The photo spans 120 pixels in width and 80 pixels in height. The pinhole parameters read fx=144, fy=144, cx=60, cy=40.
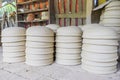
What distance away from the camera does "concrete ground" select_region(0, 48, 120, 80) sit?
3.34 ft

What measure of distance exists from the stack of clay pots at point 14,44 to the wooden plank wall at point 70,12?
55.3 inches

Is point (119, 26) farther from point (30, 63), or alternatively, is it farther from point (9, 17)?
point (9, 17)

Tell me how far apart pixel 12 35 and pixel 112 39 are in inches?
35.1

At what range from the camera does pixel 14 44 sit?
4.52 feet

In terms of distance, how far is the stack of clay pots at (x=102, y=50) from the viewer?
3.48 ft

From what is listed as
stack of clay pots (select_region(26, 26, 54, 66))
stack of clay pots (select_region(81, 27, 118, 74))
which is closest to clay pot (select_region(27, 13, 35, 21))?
stack of clay pots (select_region(26, 26, 54, 66))

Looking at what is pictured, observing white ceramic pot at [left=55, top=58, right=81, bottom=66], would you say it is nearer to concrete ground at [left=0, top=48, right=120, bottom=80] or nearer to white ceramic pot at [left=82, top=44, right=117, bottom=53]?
concrete ground at [left=0, top=48, right=120, bottom=80]

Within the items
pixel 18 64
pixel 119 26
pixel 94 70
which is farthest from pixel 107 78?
pixel 18 64

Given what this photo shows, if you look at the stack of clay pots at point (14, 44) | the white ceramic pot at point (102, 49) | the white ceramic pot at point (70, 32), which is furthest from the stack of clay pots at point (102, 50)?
the stack of clay pots at point (14, 44)

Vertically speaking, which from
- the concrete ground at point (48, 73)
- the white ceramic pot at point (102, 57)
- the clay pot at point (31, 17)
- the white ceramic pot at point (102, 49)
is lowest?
the concrete ground at point (48, 73)

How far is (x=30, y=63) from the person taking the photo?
130 cm

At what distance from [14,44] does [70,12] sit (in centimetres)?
159

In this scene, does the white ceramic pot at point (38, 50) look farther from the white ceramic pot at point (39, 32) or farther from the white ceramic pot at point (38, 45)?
the white ceramic pot at point (39, 32)

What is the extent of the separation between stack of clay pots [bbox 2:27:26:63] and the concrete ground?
135 millimetres
